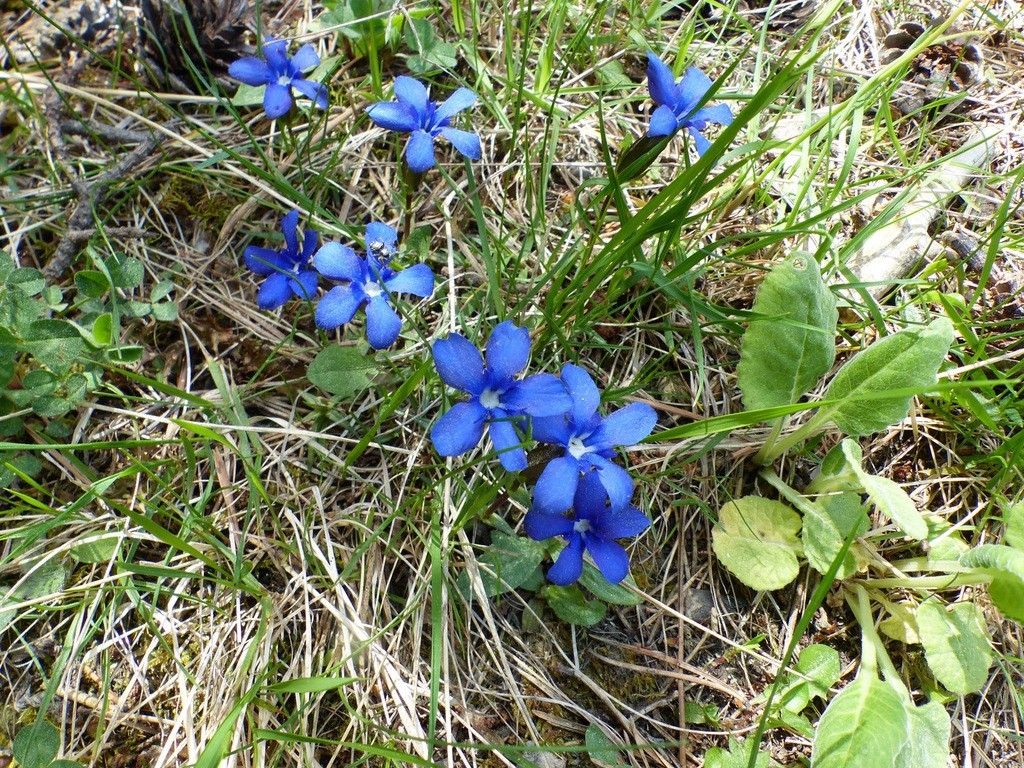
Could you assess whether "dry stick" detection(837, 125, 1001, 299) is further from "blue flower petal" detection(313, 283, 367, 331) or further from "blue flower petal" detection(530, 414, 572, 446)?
"blue flower petal" detection(313, 283, 367, 331)

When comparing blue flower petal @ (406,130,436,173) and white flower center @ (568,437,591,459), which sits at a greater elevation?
blue flower petal @ (406,130,436,173)

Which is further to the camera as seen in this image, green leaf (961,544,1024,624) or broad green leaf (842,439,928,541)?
broad green leaf (842,439,928,541)

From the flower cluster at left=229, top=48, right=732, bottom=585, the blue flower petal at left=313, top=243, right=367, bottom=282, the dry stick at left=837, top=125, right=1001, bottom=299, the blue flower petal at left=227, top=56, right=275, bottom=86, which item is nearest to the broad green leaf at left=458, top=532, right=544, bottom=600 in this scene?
the flower cluster at left=229, top=48, right=732, bottom=585

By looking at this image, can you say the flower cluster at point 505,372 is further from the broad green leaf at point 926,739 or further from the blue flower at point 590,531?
the broad green leaf at point 926,739

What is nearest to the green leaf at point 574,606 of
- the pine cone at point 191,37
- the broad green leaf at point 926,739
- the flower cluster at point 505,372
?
the flower cluster at point 505,372

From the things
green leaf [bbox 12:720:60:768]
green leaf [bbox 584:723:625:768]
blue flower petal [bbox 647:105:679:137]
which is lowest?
green leaf [bbox 12:720:60:768]

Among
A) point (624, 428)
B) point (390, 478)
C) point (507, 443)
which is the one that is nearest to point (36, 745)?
point (390, 478)

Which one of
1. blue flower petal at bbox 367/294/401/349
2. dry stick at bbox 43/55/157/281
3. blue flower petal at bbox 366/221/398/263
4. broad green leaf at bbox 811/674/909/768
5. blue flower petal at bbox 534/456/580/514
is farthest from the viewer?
dry stick at bbox 43/55/157/281

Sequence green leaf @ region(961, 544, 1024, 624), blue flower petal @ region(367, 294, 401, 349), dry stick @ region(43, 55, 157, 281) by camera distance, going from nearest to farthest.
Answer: green leaf @ region(961, 544, 1024, 624), blue flower petal @ region(367, 294, 401, 349), dry stick @ region(43, 55, 157, 281)
